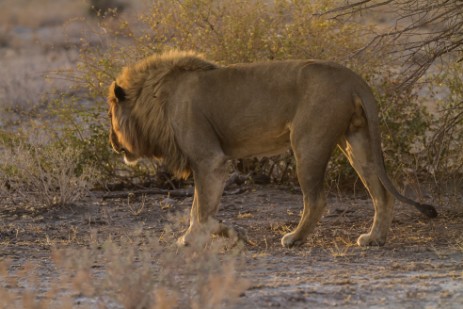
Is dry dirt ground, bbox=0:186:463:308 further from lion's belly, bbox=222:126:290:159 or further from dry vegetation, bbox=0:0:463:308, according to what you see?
lion's belly, bbox=222:126:290:159

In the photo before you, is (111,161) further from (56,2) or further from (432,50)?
(56,2)

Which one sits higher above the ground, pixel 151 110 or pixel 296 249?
pixel 151 110

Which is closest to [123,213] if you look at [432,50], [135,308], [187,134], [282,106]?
[187,134]

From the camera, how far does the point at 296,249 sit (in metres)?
7.57

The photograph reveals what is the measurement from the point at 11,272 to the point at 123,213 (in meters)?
2.84

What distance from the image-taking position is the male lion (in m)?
7.46

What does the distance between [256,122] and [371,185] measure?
1.06 meters

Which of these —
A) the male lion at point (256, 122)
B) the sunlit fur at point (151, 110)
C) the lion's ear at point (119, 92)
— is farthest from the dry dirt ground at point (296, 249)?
the lion's ear at point (119, 92)

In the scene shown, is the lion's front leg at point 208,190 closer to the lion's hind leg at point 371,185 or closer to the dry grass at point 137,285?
the lion's hind leg at point 371,185

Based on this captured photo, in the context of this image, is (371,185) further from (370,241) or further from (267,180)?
(267,180)

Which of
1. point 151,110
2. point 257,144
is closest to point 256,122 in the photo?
point 257,144

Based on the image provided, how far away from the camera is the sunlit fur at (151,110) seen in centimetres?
803

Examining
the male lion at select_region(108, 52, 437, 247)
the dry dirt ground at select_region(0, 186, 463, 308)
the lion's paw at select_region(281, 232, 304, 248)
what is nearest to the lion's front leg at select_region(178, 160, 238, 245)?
the male lion at select_region(108, 52, 437, 247)

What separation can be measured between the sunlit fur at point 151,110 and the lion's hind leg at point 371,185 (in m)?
1.36
